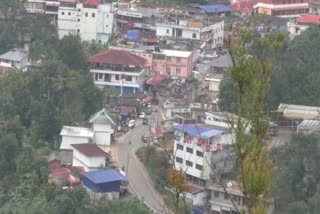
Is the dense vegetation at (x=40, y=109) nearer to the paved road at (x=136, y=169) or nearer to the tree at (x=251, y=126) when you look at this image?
the paved road at (x=136, y=169)

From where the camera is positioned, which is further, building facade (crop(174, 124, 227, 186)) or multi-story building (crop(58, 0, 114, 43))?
multi-story building (crop(58, 0, 114, 43))

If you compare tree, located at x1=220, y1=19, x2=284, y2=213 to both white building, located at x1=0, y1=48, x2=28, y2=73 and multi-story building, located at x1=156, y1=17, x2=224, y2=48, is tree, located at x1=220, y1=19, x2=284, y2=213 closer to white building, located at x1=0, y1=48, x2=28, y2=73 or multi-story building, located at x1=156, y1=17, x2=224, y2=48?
white building, located at x1=0, y1=48, x2=28, y2=73

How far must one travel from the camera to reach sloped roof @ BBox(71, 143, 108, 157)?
30.9 ft

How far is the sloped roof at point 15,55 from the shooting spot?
1270 cm

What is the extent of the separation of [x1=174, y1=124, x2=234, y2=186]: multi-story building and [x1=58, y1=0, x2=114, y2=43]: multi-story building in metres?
5.51

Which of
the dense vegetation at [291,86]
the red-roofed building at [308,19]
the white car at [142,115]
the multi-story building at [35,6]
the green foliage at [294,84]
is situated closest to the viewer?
the dense vegetation at [291,86]

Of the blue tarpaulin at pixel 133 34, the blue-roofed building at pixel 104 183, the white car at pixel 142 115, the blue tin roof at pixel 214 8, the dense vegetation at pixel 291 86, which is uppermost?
the blue tin roof at pixel 214 8

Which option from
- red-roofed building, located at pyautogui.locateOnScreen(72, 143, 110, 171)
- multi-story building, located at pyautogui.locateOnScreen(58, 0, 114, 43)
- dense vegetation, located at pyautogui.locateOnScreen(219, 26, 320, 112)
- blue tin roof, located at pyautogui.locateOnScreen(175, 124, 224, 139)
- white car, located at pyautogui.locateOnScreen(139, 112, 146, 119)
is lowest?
red-roofed building, located at pyautogui.locateOnScreen(72, 143, 110, 171)

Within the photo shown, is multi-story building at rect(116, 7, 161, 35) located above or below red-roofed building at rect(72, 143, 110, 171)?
above

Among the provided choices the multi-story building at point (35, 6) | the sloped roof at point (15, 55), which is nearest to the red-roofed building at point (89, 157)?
the sloped roof at point (15, 55)

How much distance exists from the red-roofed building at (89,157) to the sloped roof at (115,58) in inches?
109

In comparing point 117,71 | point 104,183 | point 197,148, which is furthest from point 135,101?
point 104,183

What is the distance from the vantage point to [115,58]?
1230 cm

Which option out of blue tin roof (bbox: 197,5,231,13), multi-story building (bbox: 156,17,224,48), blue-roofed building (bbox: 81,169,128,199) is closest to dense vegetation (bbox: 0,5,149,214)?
blue-roofed building (bbox: 81,169,128,199)
